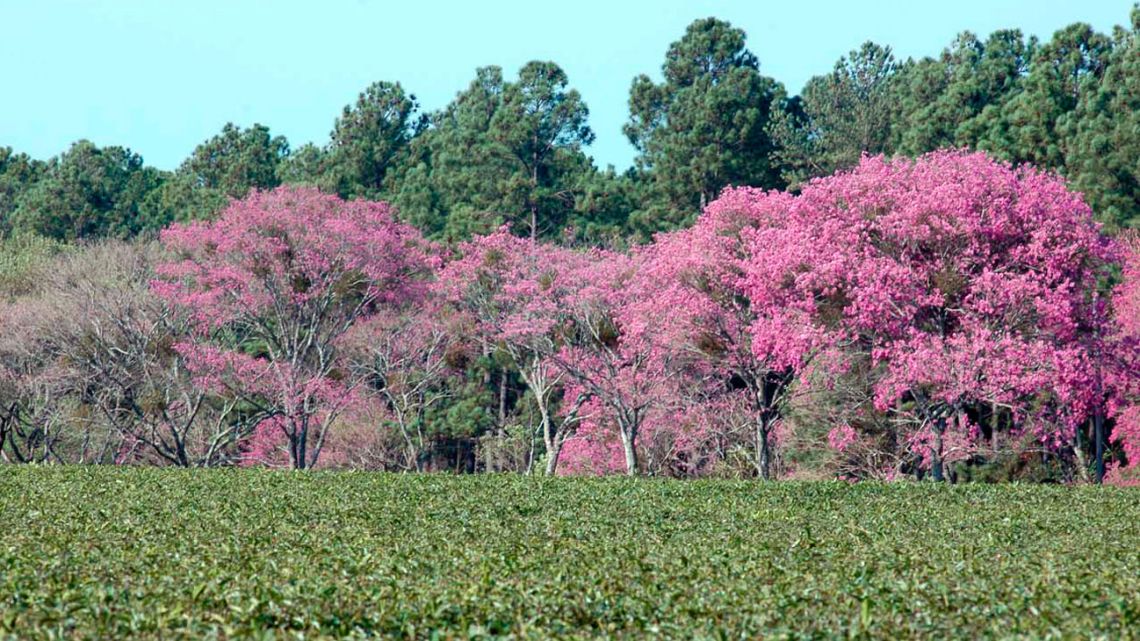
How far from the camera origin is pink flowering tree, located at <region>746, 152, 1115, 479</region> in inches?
938

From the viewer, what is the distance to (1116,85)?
36812 mm

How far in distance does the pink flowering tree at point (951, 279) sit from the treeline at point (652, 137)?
14.1 metres

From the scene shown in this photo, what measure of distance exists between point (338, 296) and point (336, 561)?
2320 centimetres

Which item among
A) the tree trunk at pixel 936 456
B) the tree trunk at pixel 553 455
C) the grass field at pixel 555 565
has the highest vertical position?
the tree trunk at pixel 553 455

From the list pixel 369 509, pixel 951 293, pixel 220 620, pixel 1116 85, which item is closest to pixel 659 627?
pixel 220 620

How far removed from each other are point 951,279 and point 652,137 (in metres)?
26.8

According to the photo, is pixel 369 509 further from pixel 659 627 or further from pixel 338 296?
pixel 338 296

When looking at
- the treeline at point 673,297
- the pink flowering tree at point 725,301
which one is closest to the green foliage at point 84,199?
the treeline at point 673,297

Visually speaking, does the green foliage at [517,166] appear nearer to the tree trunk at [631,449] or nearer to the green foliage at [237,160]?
the green foliage at [237,160]

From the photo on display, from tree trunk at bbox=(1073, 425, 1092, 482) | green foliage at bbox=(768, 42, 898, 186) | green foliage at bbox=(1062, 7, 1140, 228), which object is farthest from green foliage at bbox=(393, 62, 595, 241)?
tree trunk at bbox=(1073, 425, 1092, 482)

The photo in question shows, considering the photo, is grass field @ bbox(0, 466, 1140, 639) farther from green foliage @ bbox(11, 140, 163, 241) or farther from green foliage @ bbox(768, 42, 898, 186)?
green foliage @ bbox(11, 140, 163, 241)

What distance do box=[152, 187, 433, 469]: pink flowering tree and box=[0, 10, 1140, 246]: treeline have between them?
406 inches

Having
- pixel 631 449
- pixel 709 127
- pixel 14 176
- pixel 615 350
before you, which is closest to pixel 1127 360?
pixel 631 449

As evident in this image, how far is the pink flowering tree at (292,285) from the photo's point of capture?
3306 centimetres
